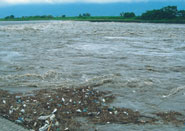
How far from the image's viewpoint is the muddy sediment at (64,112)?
18.0 ft

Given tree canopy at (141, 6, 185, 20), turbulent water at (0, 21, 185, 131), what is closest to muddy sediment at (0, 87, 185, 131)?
turbulent water at (0, 21, 185, 131)

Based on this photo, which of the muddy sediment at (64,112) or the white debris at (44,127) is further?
the muddy sediment at (64,112)

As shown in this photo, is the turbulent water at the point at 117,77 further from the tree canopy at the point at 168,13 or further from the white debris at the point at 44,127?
the tree canopy at the point at 168,13

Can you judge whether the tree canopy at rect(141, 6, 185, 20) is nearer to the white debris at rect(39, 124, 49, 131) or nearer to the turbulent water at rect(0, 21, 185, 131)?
the turbulent water at rect(0, 21, 185, 131)

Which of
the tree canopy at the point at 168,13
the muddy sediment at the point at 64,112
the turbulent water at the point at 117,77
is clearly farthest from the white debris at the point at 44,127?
the tree canopy at the point at 168,13

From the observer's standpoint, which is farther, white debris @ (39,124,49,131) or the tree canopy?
the tree canopy

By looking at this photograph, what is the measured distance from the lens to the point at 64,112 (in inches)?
240

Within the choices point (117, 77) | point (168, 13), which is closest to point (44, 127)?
point (117, 77)

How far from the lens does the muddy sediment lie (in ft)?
18.0

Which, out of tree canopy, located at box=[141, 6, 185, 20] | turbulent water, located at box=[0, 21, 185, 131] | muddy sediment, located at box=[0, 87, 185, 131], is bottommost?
turbulent water, located at box=[0, 21, 185, 131]

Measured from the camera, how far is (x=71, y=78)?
10.2m

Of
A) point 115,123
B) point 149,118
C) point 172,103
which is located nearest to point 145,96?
point 172,103

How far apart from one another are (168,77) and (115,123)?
5908 mm

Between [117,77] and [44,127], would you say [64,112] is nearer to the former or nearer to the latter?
[44,127]
